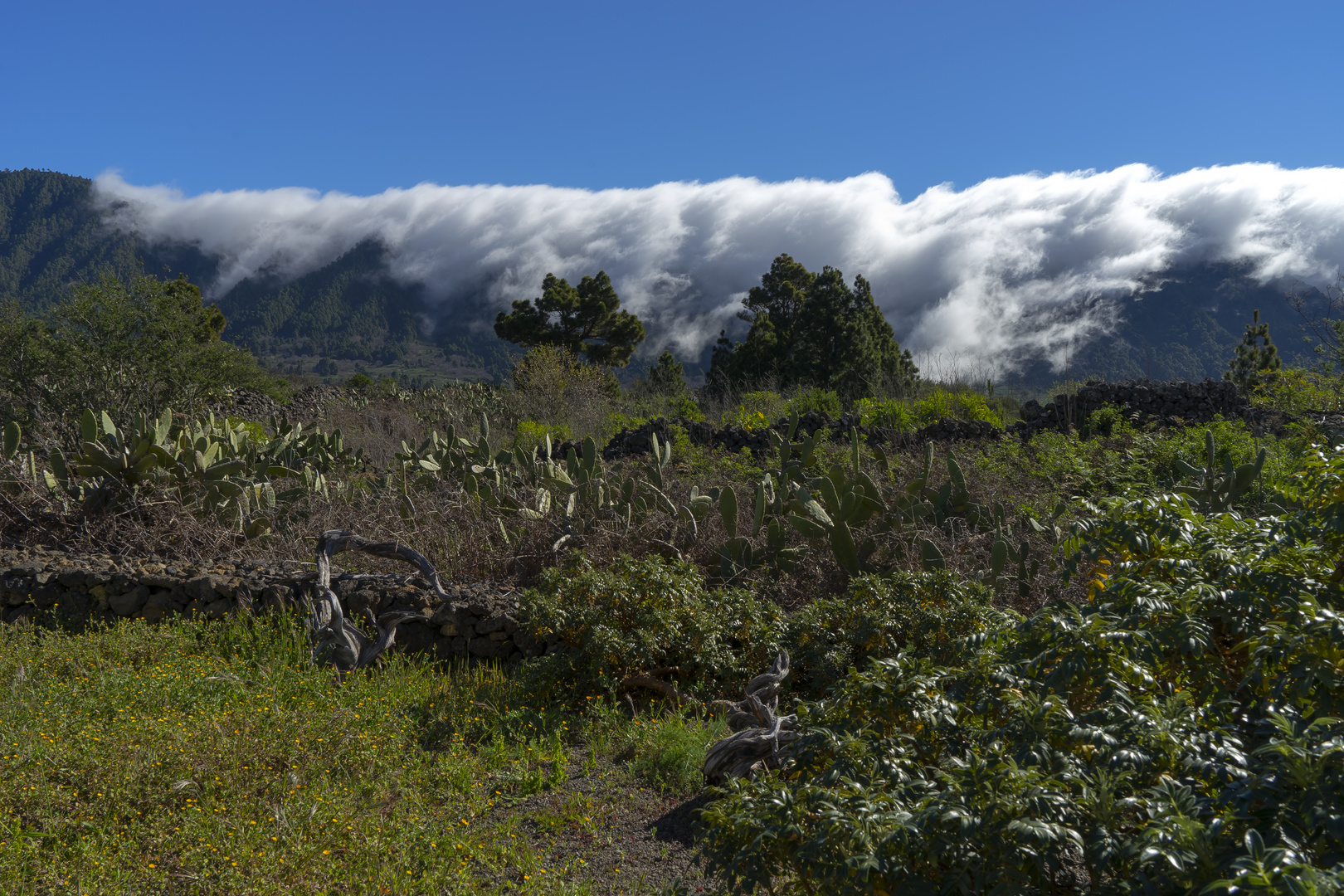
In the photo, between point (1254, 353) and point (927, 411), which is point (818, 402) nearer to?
point (927, 411)

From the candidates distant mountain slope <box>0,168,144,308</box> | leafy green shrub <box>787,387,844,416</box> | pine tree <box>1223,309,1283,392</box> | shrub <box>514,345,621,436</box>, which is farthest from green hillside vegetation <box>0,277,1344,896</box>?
distant mountain slope <box>0,168,144,308</box>

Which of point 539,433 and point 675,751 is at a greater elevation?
point 539,433

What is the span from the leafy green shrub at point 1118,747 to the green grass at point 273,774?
1090 mm

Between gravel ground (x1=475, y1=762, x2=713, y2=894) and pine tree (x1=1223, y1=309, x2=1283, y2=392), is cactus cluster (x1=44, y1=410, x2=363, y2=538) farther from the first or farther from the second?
pine tree (x1=1223, y1=309, x2=1283, y2=392)

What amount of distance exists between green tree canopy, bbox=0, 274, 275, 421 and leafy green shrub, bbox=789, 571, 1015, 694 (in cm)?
1199

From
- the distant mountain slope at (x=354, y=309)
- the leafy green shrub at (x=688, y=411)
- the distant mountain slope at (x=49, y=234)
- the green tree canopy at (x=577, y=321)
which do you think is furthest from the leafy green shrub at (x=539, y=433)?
the distant mountain slope at (x=49, y=234)

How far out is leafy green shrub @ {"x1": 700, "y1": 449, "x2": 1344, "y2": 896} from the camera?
135 cm

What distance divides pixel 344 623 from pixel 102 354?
1093 cm

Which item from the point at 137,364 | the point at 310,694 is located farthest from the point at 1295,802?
the point at 137,364

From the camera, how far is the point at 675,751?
3.39 meters

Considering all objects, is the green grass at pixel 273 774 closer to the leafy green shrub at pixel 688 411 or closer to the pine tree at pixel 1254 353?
the leafy green shrub at pixel 688 411

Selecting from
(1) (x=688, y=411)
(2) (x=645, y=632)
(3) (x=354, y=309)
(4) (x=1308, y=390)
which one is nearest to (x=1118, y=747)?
(2) (x=645, y=632)

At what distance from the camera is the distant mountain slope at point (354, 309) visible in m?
146

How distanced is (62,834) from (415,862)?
123cm
